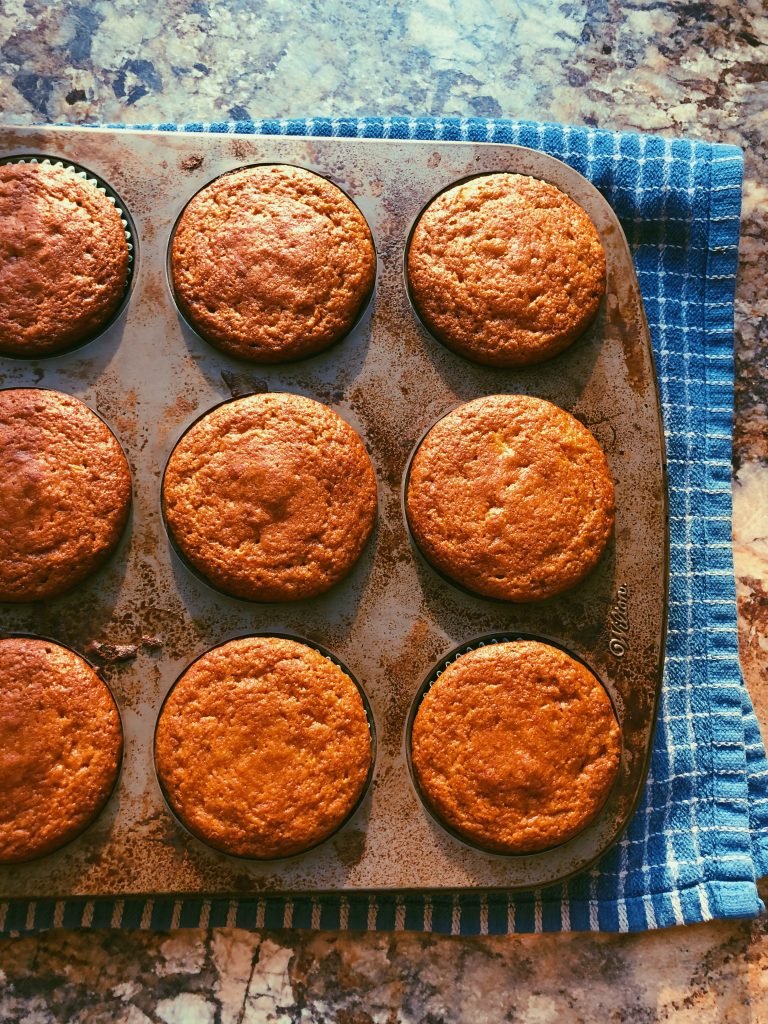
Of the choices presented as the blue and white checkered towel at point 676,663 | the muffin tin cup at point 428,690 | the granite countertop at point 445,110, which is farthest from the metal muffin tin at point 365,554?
the granite countertop at point 445,110

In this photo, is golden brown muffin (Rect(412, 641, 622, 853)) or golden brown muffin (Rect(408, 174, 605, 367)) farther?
golden brown muffin (Rect(408, 174, 605, 367))

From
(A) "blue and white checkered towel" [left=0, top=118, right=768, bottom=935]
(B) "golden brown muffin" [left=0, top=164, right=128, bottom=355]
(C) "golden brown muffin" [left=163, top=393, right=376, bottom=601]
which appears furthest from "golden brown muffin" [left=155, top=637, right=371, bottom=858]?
(B) "golden brown muffin" [left=0, top=164, right=128, bottom=355]

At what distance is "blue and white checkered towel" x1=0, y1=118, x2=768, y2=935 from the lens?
2.13 meters

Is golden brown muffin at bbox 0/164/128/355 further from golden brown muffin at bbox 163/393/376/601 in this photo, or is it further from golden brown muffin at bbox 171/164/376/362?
golden brown muffin at bbox 163/393/376/601

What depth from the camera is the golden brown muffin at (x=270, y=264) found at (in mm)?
2023

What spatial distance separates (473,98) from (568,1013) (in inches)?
95.0

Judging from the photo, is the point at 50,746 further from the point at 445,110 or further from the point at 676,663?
the point at 445,110

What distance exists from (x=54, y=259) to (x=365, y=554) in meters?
0.96

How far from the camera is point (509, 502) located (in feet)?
6.64

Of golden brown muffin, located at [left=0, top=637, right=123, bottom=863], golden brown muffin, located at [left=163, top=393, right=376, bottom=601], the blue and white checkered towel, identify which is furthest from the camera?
the blue and white checkered towel

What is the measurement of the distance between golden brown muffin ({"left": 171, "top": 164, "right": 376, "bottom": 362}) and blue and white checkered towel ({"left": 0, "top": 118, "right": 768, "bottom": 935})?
371 mm

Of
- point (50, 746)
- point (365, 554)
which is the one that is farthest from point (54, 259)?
point (50, 746)

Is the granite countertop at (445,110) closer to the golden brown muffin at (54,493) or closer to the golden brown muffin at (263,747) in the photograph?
the golden brown muffin at (263,747)

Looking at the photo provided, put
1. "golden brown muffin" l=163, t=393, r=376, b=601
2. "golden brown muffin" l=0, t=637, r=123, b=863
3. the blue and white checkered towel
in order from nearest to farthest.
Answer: "golden brown muffin" l=0, t=637, r=123, b=863 → "golden brown muffin" l=163, t=393, r=376, b=601 → the blue and white checkered towel
